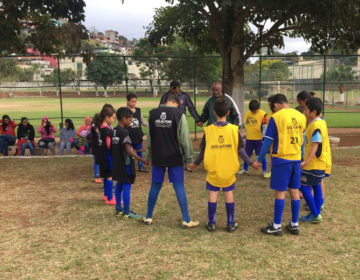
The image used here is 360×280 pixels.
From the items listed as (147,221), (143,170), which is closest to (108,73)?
(143,170)

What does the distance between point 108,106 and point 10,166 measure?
4292 millimetres

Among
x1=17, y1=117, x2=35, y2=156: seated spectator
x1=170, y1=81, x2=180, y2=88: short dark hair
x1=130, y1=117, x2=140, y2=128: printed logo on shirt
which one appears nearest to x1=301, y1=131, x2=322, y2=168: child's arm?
x1=170, y1=81, x2=180, y2=88: short dark hair

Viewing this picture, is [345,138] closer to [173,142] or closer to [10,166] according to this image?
[173,142]

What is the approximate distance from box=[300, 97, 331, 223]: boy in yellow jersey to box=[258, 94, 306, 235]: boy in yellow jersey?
0.27m

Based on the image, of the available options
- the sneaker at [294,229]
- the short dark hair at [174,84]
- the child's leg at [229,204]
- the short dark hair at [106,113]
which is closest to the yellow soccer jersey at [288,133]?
the child's leg at [229,204]

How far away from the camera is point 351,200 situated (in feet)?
17.7

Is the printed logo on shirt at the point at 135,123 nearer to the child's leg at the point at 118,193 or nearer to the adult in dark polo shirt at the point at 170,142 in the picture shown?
the child's leg at the point at 118,193

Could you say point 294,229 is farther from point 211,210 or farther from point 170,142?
point 170,142

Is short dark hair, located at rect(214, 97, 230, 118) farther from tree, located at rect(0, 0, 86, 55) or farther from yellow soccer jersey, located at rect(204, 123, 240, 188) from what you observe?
tree, located at rect(0, 0, 86, 55)

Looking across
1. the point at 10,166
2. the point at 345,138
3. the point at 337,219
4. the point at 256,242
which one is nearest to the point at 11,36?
the point at 10,166

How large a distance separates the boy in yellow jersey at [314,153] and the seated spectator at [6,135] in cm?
832

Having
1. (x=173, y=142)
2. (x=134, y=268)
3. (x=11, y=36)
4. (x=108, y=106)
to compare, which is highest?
(x=11, y=36)

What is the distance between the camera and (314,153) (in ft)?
13.7

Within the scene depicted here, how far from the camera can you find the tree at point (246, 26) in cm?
750
